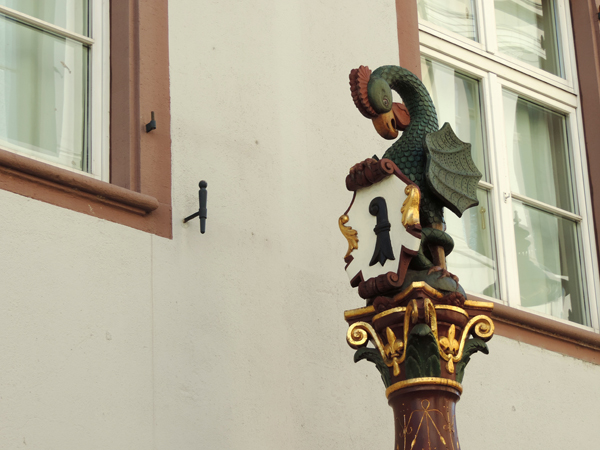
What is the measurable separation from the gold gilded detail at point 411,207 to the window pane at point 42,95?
130 centimetres

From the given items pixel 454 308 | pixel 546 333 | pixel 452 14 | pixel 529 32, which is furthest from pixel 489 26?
pixel 454 308

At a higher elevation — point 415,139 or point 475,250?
point 475,250

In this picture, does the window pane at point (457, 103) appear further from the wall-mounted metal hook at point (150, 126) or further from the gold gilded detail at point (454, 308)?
the gold gilded detail at point (454, 308)

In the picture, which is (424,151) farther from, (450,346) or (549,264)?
(549,264)

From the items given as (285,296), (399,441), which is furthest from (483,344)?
(285,296)

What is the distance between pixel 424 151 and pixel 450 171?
0.32 feet

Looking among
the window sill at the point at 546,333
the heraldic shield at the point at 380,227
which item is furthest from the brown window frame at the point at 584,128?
the heraldic shield at the point at 380,227

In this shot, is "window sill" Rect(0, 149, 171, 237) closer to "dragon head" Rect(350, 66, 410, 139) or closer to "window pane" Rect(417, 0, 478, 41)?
"dragon head" Rect(350, 66, 410, 139)

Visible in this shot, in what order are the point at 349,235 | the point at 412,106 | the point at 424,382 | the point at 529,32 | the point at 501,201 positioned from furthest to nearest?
the point at 529,32
the point at 501,201
the point at 412,106
the point at 349,235
the point at 424,382

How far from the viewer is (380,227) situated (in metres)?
3.44

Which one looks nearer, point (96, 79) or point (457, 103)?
point (96, 79)

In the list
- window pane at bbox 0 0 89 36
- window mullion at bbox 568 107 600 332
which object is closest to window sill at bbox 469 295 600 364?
window mullion at bbox 568 107 600 332

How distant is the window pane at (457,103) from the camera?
18.8ft

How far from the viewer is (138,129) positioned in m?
4.22
